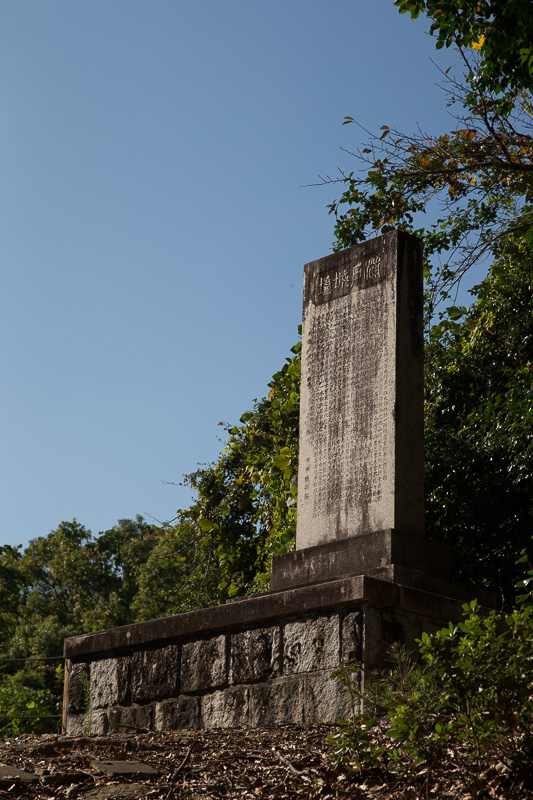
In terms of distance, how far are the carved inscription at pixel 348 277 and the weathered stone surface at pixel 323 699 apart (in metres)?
2.55

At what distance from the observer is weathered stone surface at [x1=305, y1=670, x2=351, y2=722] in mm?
4734

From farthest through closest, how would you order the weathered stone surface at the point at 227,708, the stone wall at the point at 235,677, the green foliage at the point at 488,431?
Result: the green foliage at the point at 488,431, the weathered stone surface at the point at 227,708, the stone wall at the point at 235,677

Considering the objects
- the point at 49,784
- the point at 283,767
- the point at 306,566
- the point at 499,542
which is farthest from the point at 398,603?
the point at 499,542

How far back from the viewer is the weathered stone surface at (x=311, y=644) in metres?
4.93

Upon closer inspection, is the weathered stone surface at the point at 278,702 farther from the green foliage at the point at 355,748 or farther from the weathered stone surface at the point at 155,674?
the green foliage at the point at 355,748

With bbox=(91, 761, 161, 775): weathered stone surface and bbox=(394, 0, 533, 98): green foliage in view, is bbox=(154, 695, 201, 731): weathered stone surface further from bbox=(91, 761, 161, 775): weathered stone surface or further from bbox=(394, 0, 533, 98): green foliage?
bbox=(394, 0, 533, 98): green foliage

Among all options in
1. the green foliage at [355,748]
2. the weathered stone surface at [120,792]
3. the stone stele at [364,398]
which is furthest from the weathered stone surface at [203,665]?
the weathered stone surface at [120,792]

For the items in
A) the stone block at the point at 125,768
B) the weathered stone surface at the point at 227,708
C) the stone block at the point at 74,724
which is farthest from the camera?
the stone block at the point at 74,724

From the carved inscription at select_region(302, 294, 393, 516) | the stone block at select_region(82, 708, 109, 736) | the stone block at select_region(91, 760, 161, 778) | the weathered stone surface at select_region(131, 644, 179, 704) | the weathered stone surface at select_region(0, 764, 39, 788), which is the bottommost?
the weathered stone surface at select_region(0, 764, 39, 788)

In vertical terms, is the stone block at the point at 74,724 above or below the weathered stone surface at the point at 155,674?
below

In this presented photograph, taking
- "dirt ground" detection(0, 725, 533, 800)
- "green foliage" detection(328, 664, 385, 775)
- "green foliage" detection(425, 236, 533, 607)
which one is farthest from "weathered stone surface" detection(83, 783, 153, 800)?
"green foliage" detection(425, 236, 533, 607)

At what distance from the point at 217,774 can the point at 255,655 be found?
1.45 metres

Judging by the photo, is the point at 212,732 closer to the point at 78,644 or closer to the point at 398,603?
the point at 398,603

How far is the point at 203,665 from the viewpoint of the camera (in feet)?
18.1
